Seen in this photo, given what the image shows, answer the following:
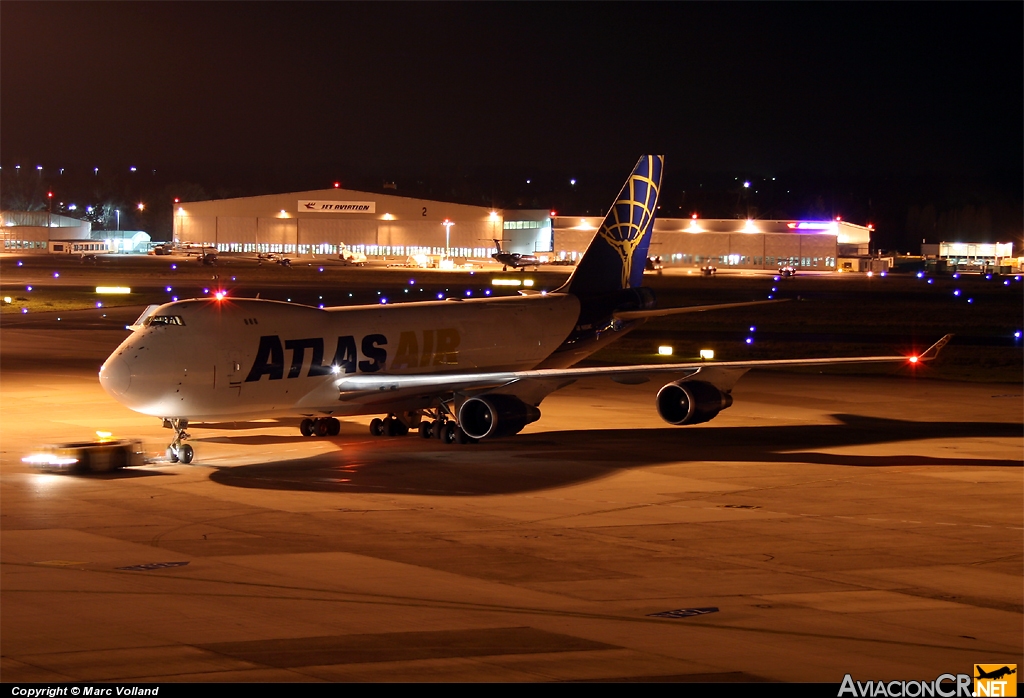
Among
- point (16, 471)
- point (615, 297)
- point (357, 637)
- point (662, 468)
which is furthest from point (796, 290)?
point (357, 637)

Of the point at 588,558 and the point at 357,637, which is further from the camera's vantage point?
the point at 588,558

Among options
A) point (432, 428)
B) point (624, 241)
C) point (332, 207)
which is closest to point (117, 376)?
point (432, 428)

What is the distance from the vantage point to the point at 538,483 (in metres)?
28.5

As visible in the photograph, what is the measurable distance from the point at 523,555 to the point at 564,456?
429 inches

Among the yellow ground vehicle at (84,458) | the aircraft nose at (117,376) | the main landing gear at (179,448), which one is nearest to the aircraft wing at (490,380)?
the main landing gear at (179,448)

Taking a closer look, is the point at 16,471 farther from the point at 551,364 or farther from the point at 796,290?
the point at 796,290

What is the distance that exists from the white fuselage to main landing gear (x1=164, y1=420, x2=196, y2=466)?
420mm

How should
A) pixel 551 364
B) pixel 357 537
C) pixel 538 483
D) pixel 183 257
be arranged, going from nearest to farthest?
pixel 357 537
pixel 538 483
pixel 551 364
pixel 183 257

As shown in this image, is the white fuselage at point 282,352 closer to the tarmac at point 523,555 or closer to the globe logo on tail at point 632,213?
the tarmac at point 523,555

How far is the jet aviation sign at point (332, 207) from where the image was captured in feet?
599

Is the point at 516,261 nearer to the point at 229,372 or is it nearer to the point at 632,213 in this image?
the point at 632,213

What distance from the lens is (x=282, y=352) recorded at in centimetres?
3189

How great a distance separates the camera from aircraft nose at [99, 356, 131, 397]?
1161 inches

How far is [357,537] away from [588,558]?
448cm
